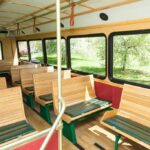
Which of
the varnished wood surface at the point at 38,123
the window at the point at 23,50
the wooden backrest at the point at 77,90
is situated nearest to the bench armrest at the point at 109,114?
the varnished wood surface at the point at 38,123

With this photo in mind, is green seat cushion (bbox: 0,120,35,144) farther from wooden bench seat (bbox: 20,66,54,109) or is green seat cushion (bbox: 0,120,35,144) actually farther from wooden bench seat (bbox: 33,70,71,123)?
wooden bench seat (bbox: 20,66,54,109)

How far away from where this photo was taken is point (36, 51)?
7.10 m

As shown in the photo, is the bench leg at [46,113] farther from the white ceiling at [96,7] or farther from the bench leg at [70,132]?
the white ceiling at [96,7]

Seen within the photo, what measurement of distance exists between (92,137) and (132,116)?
0.79m

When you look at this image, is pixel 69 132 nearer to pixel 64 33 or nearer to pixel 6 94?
pixel 6 94

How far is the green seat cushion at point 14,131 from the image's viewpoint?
232cm

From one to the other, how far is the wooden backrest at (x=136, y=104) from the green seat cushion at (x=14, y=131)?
1514 millimetres

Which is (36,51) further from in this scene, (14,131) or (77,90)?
(14,131)

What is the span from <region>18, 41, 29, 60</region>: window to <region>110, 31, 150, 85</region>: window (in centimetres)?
532

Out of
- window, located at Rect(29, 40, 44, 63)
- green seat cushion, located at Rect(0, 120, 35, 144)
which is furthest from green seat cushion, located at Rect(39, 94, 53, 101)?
window, located at Rect(29, 40, 44, 63)

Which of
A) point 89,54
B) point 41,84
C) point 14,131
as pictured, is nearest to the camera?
point 14,131

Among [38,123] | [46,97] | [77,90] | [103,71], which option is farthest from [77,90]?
[38,123]

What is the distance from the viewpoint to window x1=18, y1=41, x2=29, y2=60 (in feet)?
26.3

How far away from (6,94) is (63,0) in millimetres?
1796
